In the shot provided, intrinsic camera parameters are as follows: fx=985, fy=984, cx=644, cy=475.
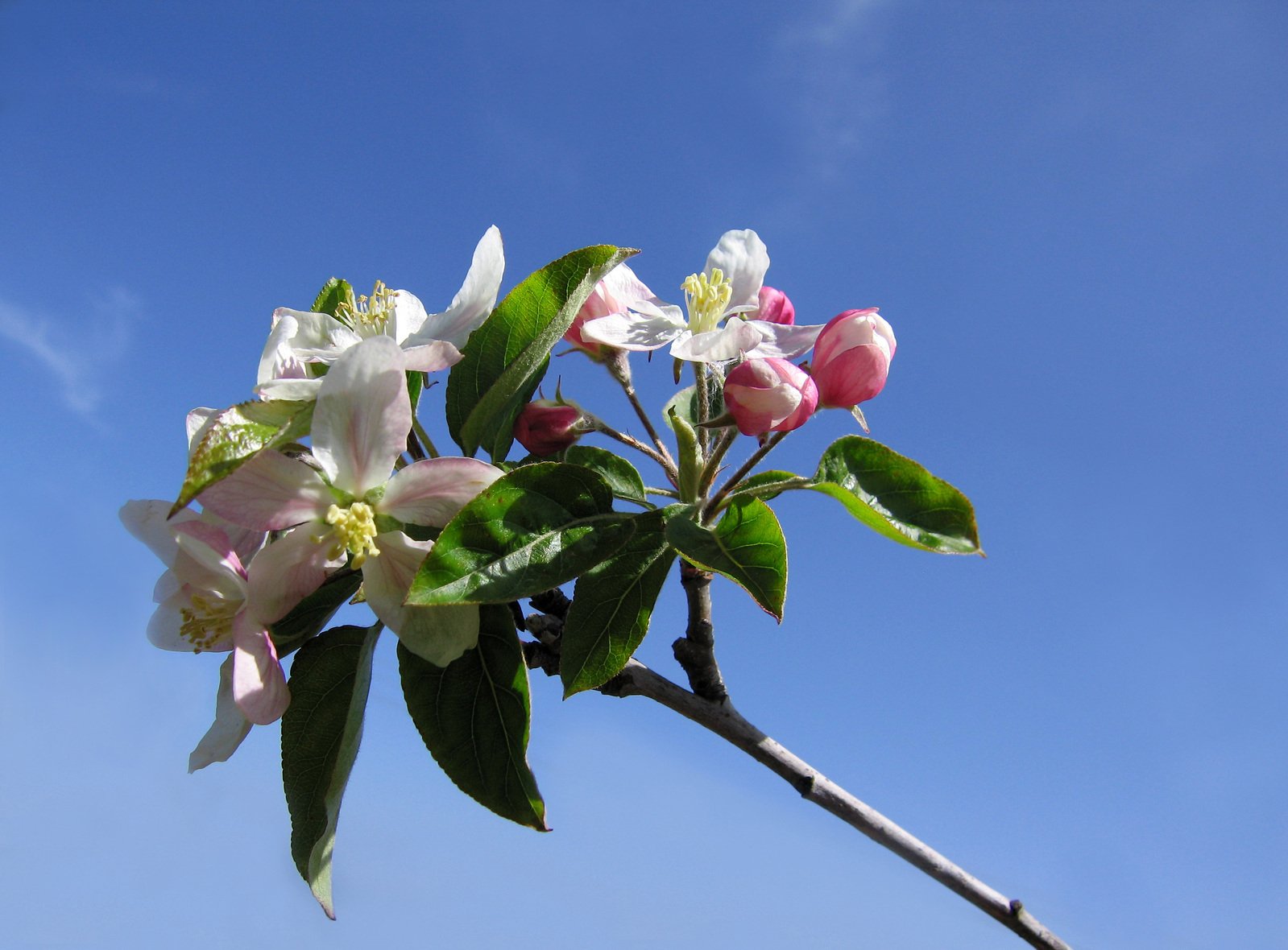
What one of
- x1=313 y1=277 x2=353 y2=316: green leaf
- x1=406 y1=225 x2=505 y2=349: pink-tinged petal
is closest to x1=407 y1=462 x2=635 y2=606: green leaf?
x1=406 y1=225 x2=505 y2=349: pink-tinged petal

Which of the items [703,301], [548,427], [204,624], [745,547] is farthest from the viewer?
[703,301]

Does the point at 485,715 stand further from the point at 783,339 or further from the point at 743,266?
the point at 743,266

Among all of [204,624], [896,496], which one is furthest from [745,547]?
[204,624]

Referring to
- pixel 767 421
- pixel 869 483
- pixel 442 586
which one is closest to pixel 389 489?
pixel 442 586

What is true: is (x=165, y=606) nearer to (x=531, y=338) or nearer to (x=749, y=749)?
(x=531, y=338)

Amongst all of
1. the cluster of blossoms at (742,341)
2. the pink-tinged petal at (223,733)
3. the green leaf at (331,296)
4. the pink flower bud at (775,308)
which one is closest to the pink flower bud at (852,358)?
the cluster of blossoms at (742,341)

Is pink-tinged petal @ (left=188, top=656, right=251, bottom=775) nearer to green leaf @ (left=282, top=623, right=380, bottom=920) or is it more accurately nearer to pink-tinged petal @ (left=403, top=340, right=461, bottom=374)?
green leaf @ (left=282, top=623, right=380, bottom=920)

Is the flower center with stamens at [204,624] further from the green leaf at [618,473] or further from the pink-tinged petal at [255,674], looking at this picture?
the green leaf at [618,473]
